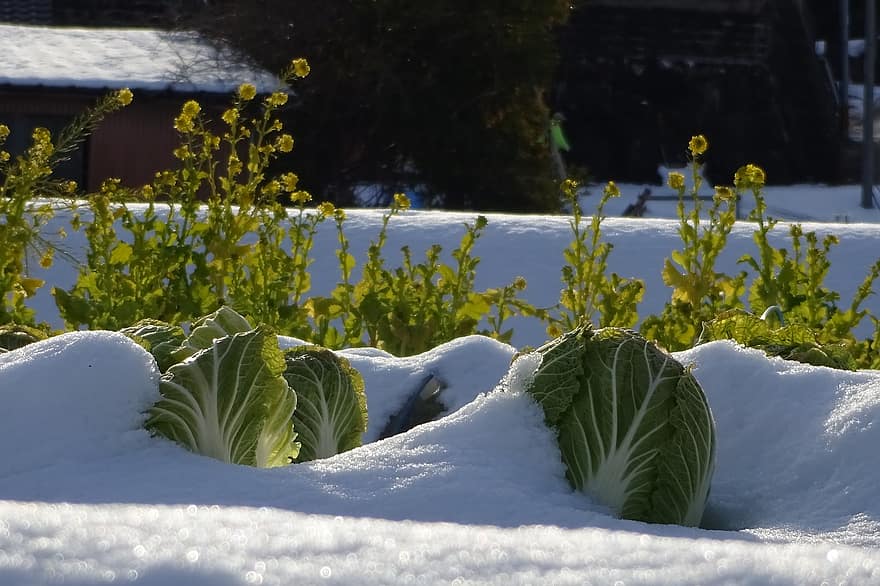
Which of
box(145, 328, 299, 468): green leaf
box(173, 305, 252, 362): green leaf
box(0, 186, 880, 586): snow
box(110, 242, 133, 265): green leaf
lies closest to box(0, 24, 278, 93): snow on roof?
box(110, 242, 133, 265): green leaf

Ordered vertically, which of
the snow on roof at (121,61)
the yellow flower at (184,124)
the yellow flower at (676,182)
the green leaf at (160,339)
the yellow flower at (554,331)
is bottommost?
the yellow flower at (554,331)

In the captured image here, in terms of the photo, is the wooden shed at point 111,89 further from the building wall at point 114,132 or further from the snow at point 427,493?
the snow at point 427,493

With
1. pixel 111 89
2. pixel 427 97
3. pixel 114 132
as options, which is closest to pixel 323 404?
pixel 111 89

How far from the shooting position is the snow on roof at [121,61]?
50.4 ft

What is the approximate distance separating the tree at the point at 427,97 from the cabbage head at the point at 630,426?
561 inches

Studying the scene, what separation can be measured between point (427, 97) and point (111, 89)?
12.3ft

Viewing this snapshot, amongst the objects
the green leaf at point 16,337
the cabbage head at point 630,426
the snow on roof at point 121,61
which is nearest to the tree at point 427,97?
the snow on roof at point 121,61

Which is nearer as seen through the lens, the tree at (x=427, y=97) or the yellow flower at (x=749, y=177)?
the yellow flower at (x=749, y=177)

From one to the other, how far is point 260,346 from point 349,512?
0.39 m

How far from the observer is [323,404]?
193 centimetres

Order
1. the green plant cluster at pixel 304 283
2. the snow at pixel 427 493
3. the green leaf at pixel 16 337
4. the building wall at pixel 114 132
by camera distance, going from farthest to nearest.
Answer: the building wall at pixel 114 132 < the green plant cluster at pixel 304 283 < the green leaf at pixel 16 337 < the snow at pixel 427 493

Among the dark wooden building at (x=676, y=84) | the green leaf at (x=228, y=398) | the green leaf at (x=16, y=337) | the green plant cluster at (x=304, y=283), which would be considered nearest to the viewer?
the green leaf at (x=228, y=398)

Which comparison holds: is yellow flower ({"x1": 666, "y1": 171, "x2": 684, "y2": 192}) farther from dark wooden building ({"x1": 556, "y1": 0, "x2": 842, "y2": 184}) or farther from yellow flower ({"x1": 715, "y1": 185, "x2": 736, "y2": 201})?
dark wooden building ({"x1": 556, "y1": 0, "x2": 842, "y2": 184})

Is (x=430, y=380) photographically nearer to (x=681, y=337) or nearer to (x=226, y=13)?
(x=681, y=337)
